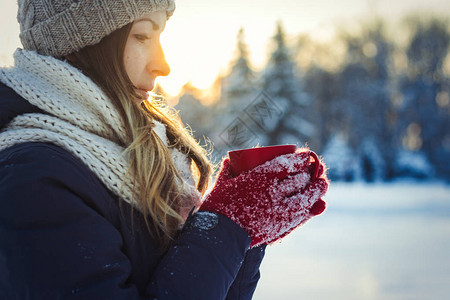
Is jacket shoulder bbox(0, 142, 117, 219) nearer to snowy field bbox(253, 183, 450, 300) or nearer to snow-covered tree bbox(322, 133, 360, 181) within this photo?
snowy field bbox(253, 183, 450, 300)

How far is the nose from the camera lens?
1.18 m

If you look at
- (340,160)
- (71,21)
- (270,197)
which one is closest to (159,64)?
(71,21)

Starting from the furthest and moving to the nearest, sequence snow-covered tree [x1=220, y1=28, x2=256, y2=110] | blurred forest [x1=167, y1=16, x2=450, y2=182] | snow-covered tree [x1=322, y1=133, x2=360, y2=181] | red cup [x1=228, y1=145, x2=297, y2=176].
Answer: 1. snow-covered tree [x1=322, y1=133, x2=360, y2=181]
2. blurred forest [x1=167, y1=16, x2=450, y2=182]
3. snow-covered tree [x1=220, y1=28, x2=256, y2=110]
4. red cup [x1=228, y1=145, x2=297, y2=176]

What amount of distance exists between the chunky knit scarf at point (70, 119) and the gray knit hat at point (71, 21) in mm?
70

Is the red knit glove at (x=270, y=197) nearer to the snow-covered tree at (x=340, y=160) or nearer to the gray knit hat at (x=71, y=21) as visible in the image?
the gray knit hat at (x=71, y=21)

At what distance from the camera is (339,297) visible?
357cm

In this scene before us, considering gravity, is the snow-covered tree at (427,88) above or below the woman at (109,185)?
above

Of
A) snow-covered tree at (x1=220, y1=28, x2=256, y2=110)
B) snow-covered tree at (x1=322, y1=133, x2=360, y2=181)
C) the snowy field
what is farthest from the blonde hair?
snow-covered tree at (x1=322, y1=133, x2=360, y2=181)

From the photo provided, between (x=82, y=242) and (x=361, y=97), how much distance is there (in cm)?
2481

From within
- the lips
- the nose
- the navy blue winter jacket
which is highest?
the nose

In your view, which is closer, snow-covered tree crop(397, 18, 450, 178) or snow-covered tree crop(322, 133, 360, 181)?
snow-covered tree crop(322, 133, 360, 181)

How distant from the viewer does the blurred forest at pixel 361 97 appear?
61.2 ft

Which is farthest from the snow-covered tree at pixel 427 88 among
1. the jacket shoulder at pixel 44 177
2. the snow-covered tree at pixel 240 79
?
the jacket shoulder at pixel 44 177

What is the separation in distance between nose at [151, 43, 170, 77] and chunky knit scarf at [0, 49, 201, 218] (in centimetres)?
21
